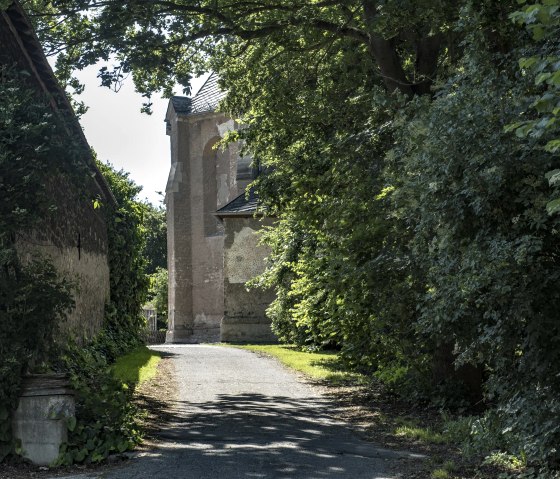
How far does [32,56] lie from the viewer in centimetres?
1412

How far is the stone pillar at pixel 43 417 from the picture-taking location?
33.1ft

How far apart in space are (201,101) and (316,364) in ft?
92.9

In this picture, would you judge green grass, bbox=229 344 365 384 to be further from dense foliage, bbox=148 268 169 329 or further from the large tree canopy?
dense foliage, bbox=148 268 169 329

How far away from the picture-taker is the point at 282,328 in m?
30.8

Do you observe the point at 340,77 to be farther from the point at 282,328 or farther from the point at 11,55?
the point at 282,328

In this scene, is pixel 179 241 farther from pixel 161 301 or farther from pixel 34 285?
pixel 34 285

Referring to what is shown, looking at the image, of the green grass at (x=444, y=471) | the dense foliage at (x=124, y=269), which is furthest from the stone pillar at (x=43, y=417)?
the dense foliage at (x=124, y=269)

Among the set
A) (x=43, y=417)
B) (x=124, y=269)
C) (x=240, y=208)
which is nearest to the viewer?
(x=43, y=417)

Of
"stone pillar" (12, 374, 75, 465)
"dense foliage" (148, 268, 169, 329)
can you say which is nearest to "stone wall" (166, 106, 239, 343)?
"dense foliage" (148, 268, 169, 329)

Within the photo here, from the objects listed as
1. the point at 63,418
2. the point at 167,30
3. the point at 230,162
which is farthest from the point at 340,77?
the point at 230,162

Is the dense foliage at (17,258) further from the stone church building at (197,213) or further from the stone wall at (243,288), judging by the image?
the stone church building at (197,213)

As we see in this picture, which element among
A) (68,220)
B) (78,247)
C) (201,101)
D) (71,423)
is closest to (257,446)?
(71,423)

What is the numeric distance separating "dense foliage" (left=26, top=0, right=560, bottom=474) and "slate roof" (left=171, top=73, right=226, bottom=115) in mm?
28463

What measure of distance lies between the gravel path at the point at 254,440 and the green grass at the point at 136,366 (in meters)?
1.09
